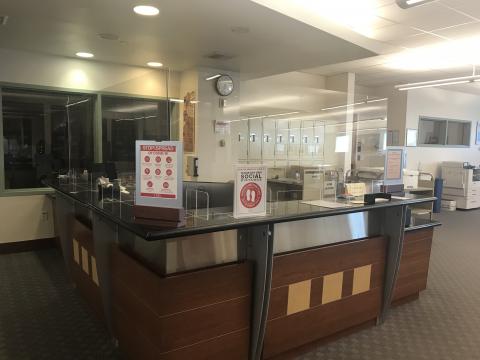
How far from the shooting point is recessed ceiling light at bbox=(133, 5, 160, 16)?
2.96 m

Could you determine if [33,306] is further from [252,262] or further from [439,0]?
[439,0]

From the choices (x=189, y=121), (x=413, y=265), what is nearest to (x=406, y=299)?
(x=413, y=265)

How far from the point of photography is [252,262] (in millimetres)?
2223

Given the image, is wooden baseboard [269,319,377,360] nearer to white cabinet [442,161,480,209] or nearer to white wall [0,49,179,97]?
white wall [0,49,179,97]

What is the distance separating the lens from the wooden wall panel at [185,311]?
1938mm

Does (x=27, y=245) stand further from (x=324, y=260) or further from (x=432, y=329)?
(x=432, y=329)

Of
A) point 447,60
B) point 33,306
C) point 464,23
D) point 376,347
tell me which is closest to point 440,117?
point 447,60

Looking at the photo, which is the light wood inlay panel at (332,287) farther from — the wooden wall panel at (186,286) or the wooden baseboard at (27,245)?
the wooden baseboard at (27,245)

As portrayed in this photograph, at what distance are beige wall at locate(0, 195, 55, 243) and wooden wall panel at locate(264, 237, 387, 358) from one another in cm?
368

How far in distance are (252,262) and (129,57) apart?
11.6ft

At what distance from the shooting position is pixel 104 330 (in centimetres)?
275

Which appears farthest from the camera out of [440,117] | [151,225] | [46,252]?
[440,117]

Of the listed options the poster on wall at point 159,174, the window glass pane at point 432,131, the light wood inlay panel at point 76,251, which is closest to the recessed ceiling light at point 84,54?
the light wood inlay panel at point 76,251

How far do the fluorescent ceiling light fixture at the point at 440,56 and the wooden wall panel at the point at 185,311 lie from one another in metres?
4.60
